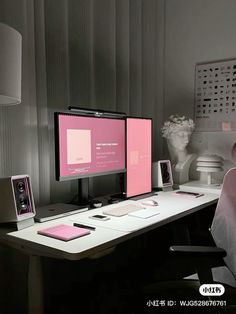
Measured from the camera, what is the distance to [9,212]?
133 cm

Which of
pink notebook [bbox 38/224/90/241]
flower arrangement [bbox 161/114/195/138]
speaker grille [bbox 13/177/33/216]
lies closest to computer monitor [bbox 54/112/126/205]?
speaker grille [bbox 13/177/33/216]

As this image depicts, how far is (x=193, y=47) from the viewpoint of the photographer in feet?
8.48

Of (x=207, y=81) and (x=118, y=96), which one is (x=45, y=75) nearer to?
(x=118, y=96)

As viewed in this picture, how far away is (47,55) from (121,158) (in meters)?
0.77

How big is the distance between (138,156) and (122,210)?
541mm

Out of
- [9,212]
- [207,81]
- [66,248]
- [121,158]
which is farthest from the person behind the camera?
[207,81]

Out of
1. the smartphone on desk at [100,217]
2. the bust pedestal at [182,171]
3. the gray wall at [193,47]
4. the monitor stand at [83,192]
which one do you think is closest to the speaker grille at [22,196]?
the smartphone on desk at [100,217]

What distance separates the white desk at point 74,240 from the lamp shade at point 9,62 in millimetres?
570

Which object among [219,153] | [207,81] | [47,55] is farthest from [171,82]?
[47,55]

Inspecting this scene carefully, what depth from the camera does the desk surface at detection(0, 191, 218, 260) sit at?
3.67 feet

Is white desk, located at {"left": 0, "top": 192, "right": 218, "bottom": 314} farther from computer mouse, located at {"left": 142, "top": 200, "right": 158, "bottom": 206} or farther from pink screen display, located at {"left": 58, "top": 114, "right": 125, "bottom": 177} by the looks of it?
pink screen display, located at {"left": 58, "top": 114, "right": 125, "bottom": 177}

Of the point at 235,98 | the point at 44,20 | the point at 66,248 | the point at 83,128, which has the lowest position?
the point at 66,248

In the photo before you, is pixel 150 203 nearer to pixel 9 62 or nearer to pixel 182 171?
pixel 182 171

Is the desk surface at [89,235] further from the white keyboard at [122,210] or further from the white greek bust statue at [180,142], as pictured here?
the white greek bust statue at [180,142]
